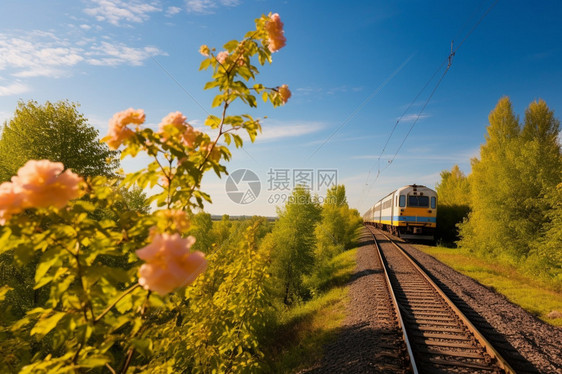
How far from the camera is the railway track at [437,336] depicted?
16.1ft

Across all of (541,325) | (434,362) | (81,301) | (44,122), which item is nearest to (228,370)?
(434,362)

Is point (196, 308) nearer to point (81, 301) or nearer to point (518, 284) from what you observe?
point (81, 301)

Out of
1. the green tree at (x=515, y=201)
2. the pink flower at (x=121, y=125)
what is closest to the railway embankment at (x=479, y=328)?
the pink flower at (x=121, y=125)

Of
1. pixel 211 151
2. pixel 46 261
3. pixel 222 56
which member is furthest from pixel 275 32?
pixel 46 261

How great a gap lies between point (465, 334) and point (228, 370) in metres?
5.19

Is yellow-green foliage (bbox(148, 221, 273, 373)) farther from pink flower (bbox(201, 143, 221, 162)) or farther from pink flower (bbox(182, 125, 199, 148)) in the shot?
pink flower (bbox(182, 125, 199, 148))

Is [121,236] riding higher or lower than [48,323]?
higher

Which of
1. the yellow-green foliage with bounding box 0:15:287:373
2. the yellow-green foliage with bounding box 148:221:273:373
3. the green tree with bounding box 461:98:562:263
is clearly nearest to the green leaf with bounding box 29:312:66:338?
the yellow-green foliage with bounding box 0:15:287:373

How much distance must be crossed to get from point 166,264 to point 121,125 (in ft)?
3.40

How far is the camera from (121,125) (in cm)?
166

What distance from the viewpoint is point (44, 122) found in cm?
1116

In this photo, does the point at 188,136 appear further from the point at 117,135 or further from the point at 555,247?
the point at 555,247

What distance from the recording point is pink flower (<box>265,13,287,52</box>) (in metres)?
2.23

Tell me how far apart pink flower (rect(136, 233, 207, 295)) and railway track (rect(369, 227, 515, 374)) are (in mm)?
5149
